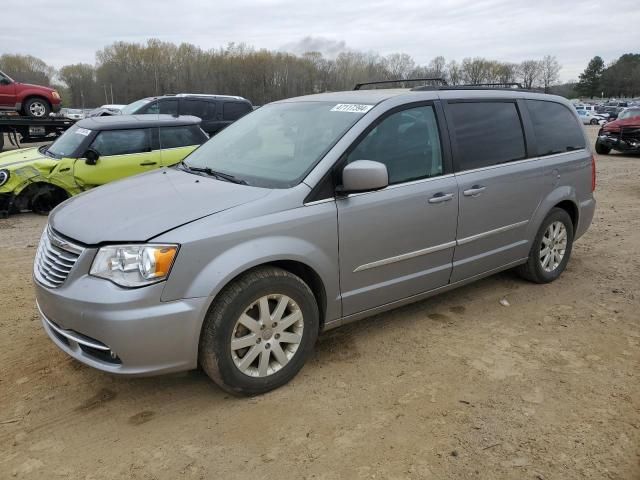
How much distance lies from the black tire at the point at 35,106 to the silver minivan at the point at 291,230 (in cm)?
1482

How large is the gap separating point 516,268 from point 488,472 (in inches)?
116

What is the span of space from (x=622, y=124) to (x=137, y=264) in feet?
58.8

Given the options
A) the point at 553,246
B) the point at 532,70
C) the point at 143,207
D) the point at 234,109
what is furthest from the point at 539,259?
the point at 532,70

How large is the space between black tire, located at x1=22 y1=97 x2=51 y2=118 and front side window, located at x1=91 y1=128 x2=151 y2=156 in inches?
381

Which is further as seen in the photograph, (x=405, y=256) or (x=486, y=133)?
(x=486, y=133)

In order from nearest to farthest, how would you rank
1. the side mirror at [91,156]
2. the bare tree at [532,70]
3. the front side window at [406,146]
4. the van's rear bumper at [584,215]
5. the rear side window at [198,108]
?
the front side window at [406,146]
the van's rear bumper at [584,215]
the side mirror at [91,156]
the rear side window at [198,108]
the bare tree at [532,70]

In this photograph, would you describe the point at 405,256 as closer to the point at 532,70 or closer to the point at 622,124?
the point at 622,124

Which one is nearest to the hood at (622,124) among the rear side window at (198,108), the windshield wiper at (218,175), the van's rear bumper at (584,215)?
the rear side window at (198,108)

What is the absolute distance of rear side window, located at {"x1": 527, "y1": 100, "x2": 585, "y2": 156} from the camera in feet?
15.7

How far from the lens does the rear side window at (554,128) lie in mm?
4777

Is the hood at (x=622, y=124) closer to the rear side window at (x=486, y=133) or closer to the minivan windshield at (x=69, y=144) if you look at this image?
the rear side window at (x=486, y=133)

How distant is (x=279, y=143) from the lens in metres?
3.77

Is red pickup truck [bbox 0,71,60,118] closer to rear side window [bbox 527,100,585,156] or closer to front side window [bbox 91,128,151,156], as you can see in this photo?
front side window [bbox 91,128,151,156]

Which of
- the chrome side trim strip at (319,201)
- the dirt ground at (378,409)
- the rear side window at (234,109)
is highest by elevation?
the rear side window at (234,109)
